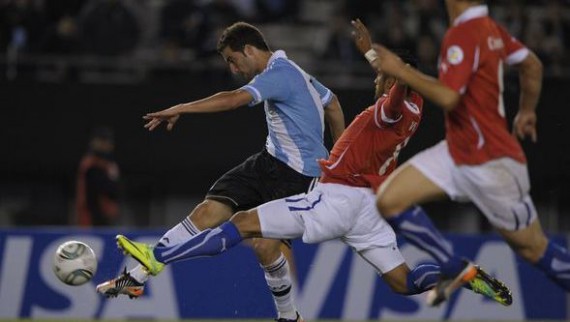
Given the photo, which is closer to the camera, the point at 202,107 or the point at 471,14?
the point at 471,14

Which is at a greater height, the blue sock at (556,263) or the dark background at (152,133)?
the dark background at (152,133)

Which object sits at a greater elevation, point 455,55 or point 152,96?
point 152,96

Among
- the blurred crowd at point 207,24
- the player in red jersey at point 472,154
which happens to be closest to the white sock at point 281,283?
the player in red jersey at point 472,154

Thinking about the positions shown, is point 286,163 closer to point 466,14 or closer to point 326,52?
point 466,14

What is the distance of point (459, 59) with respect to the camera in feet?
24.3

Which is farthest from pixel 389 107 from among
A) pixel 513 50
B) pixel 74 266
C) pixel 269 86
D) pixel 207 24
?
pixel 207 24

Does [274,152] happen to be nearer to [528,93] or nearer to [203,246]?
[203,246]

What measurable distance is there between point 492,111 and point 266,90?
1.81 m

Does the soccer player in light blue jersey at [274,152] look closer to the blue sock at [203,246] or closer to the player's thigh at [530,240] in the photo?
the blue sock at [203,246]

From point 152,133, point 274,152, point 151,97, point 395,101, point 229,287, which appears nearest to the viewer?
point 395,101

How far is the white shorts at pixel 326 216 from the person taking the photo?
8.64 meters

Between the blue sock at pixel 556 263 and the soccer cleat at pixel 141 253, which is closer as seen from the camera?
the blue sock at pixel 556 263

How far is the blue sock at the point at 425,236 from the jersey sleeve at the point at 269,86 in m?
1.44

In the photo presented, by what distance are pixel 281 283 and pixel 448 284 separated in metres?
2.22
